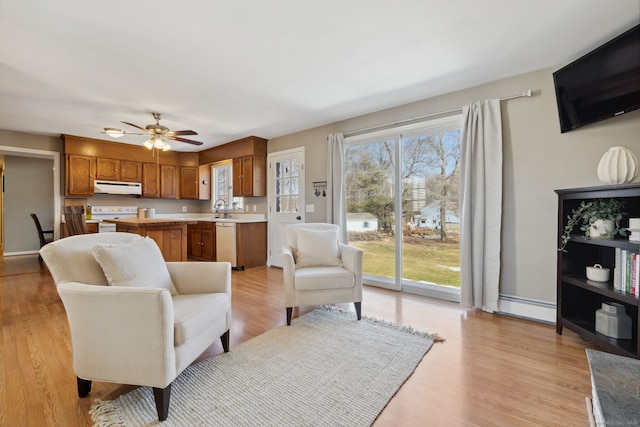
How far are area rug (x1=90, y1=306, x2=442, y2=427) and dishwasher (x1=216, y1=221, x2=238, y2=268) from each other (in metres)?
2.77

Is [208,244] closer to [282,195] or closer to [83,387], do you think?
[282,195]

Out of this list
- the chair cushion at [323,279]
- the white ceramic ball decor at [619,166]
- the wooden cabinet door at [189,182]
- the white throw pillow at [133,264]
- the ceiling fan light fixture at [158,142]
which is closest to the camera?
the white throw pillow at [133,264]

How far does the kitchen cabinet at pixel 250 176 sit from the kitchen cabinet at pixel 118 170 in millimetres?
2234

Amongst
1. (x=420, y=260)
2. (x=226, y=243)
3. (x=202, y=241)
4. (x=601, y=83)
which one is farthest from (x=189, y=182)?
(x=601, y=83)

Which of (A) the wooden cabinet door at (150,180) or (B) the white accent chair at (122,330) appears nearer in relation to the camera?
(B) the white accent chair at (122,330)

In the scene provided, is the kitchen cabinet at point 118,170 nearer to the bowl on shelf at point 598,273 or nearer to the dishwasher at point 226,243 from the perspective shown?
the dishwasher at point 226,243

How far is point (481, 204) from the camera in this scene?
2842 mm

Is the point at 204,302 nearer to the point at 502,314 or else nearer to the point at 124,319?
the point at 124,319

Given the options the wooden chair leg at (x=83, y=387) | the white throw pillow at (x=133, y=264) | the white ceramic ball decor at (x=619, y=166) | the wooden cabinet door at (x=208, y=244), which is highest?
the white ceramic ball decor at (x=619, y=166)

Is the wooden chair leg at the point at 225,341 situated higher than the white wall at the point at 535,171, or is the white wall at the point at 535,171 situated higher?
the white wall at the point at 535,171

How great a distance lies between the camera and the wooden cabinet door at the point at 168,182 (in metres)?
6.14

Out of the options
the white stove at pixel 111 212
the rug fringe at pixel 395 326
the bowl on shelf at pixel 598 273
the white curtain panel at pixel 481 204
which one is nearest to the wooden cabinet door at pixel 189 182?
the white stove at pixel 111 212

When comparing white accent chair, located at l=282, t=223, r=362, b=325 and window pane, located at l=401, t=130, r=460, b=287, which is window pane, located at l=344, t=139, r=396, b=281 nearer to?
window pane, located at l=401, t=130, r=460, b=287

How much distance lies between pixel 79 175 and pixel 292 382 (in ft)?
18.9
